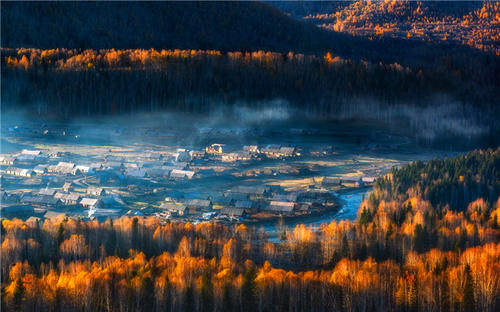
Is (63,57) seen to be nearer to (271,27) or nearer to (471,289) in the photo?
(271,27)

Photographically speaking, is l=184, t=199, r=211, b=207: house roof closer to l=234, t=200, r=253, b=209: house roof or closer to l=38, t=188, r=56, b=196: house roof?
l=234, t=200, r=253, b=209: house roof

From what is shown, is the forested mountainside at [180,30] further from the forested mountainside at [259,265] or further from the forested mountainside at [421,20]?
the forested mountainside at [259,265]

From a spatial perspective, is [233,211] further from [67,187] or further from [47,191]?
[47,191]

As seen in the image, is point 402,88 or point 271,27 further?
point 271,27

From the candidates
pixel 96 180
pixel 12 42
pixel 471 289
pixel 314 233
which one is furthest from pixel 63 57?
pixel 471 289

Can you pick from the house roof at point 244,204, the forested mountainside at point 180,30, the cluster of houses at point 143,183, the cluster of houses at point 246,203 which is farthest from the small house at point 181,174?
the forested mountainside at point 180,30

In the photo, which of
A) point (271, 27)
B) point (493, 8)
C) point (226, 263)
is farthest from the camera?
point (493, 8)
